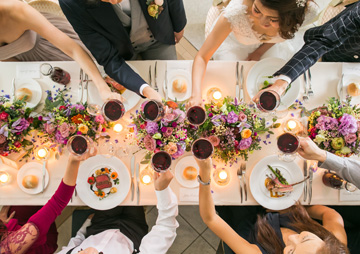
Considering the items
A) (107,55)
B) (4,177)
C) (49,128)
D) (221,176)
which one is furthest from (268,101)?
(4,177)

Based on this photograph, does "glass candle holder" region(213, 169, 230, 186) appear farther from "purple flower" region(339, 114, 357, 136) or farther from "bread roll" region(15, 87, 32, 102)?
"bread roll" region(15, 87, 32, 102)

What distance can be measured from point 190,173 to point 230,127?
0.48 m

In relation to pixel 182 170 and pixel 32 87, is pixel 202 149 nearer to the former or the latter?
pixel 182 170

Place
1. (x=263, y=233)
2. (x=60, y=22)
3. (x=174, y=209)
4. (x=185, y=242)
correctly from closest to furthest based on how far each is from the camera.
Result: (x=174, y=209), (x=263, y=233), (x=60, y=22), (x=185, y=242)

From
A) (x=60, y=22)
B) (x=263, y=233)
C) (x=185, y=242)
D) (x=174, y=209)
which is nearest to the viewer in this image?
(x=174, y=209)

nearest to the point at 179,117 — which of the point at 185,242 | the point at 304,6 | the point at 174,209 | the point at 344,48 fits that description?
the point at 174,209

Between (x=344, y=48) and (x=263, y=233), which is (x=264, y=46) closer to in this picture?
(x=344, y=48)

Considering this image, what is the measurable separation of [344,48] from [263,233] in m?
1.47

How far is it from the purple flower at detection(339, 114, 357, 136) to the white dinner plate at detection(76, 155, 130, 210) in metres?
1.44

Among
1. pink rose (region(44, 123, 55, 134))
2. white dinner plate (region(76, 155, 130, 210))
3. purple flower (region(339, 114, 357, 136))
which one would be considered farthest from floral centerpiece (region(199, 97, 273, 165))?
pink rose (region(44, 123, 55, 134))

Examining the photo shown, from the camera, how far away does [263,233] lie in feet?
6.02

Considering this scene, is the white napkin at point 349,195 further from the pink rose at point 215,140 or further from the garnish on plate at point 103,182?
the garnish on plate at point 103,182

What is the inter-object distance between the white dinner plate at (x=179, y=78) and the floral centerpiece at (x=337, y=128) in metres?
0.87

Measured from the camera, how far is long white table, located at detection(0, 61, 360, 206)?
187cm
